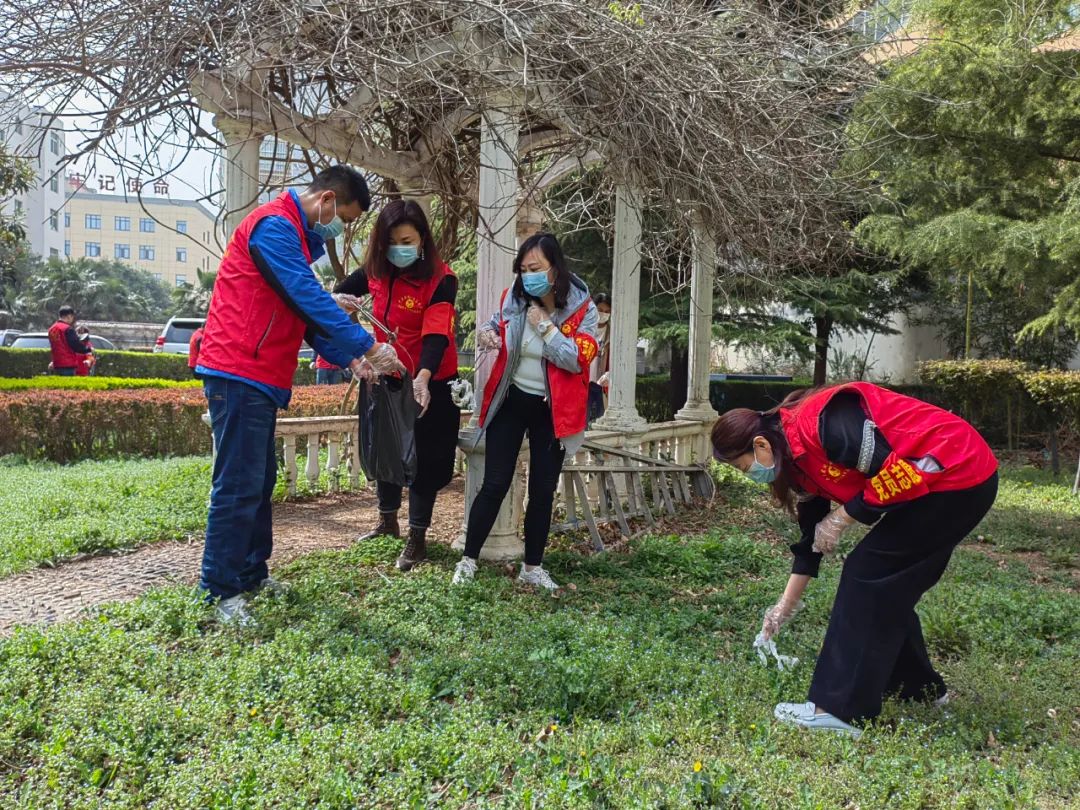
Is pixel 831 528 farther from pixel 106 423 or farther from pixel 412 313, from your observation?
pixel 106 423

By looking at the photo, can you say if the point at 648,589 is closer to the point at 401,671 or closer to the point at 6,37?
the point at 401,671

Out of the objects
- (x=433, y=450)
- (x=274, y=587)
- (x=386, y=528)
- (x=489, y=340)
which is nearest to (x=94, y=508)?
(x=386, y=528)

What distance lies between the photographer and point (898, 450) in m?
2.76

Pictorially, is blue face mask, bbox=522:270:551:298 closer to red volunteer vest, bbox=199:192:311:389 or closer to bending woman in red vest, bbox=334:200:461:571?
bending woman in red vest, bbox=334:200:461:571

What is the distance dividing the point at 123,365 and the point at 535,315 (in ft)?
64.2

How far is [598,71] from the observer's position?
4203mm

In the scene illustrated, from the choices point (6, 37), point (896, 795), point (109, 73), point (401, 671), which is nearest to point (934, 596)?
point (896, 795)

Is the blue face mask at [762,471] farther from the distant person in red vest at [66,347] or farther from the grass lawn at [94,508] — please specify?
the distant person in red vest at [66,347]

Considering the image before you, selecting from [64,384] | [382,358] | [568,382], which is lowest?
[64,384]

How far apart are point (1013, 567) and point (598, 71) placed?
4.19 meters

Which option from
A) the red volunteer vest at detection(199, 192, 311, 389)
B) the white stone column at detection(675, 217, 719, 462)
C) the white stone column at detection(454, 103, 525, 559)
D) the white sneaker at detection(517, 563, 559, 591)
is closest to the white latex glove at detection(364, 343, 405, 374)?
the red volunteer vest at detection(199, 192, 311, 389)

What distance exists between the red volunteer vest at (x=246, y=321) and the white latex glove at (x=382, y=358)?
0.36 m

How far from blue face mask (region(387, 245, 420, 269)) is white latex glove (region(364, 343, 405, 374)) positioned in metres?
0.85

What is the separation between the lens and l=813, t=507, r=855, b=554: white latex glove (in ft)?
9.73
